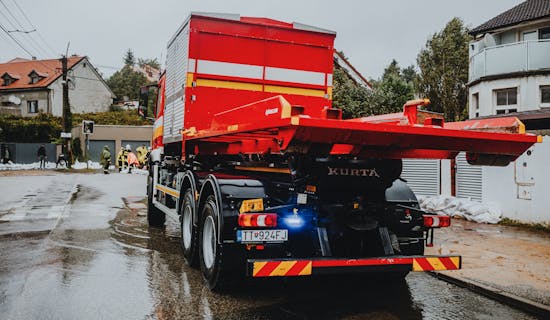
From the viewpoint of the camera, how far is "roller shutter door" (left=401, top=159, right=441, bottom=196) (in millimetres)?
12039

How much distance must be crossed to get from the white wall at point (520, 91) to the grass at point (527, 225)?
428 inches

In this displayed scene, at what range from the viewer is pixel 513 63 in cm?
1980

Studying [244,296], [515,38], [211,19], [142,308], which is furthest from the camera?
[515,38]

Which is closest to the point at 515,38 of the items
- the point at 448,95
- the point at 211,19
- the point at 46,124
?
the point at 448,95

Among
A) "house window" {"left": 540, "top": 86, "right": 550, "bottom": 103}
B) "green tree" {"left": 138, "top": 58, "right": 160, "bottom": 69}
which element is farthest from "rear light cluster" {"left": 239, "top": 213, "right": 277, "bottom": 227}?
"green tree" {"left": 138, "top": 58, "right": 160, "bottom": 69}

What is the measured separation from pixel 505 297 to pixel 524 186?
18.4ft

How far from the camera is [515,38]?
21.6 m

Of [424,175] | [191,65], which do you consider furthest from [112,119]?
[191,65]

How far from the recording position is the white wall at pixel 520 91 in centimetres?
1931

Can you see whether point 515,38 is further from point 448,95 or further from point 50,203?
point 50,203

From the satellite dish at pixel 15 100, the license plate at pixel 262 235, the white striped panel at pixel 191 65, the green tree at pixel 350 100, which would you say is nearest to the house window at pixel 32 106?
the satellite dish at pixel 15 100

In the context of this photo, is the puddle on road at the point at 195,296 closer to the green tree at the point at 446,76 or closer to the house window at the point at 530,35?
the house window at the point at 530,35

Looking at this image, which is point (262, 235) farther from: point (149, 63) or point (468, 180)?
point (149, 63)

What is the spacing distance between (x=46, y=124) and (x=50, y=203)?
32966mm
